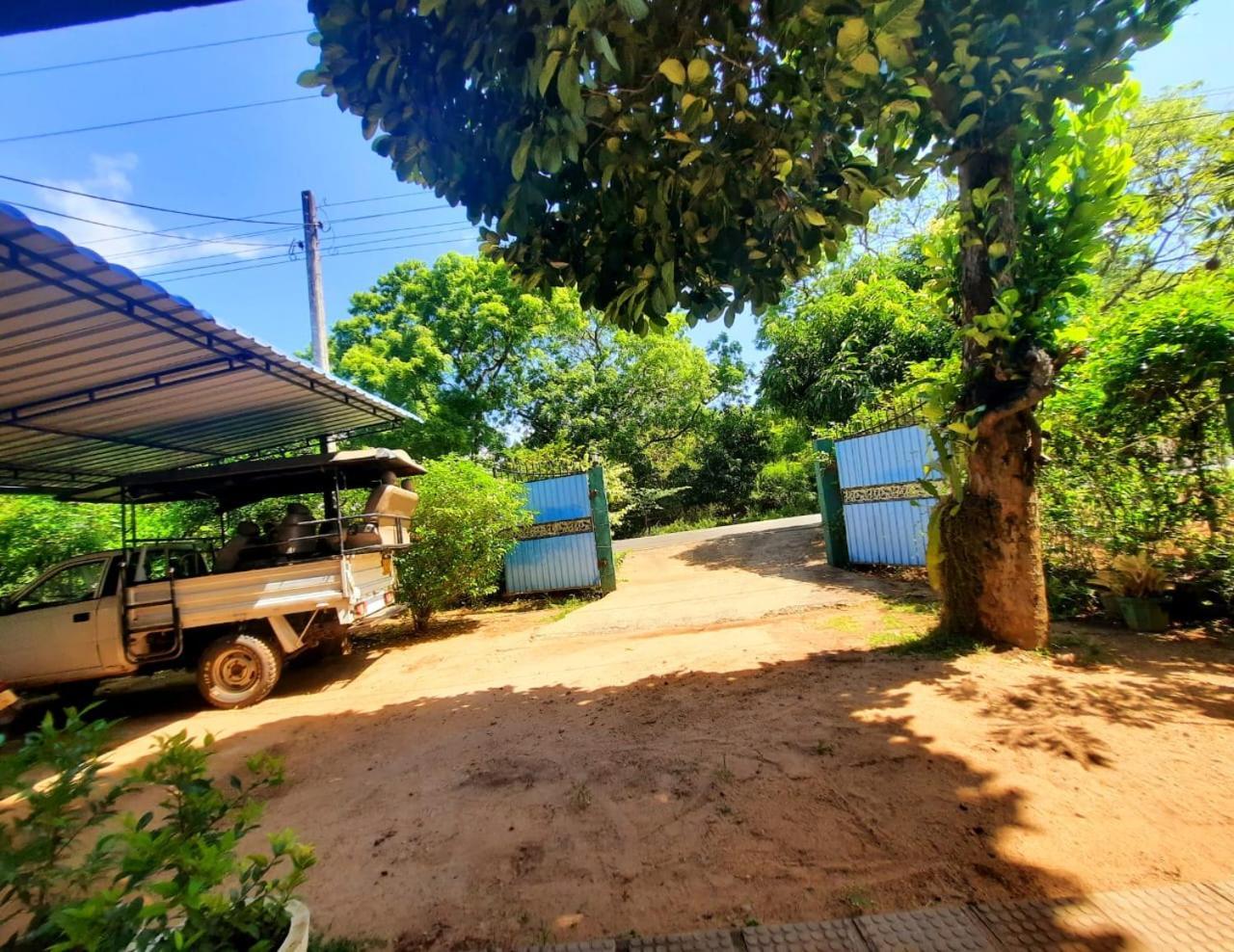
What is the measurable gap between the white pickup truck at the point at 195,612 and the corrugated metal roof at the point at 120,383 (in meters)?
0.82

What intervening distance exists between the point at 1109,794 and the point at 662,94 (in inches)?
165

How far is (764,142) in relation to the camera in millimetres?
3174

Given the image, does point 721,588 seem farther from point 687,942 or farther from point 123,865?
point 123,865

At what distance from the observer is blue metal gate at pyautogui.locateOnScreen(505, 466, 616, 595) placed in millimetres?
9016

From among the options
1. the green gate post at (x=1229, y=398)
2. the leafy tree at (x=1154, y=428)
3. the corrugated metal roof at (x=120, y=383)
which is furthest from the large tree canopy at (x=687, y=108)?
the green gate post at (x=1229, y=398)

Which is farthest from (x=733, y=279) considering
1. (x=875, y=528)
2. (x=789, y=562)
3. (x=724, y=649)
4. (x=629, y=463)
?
(x=629, y=463)

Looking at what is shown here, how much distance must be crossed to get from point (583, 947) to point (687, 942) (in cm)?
36

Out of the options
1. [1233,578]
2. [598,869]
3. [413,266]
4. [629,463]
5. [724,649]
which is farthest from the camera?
[629,463]

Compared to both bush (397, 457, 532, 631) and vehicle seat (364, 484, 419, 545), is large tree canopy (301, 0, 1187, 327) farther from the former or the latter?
bush (397, 457, 532, 631)

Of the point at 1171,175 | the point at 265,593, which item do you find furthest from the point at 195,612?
the point at 1171,175

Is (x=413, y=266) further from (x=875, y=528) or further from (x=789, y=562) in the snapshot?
(x=875, y=528)

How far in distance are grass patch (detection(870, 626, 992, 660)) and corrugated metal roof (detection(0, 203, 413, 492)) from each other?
229 inches

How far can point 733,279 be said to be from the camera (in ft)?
12.3

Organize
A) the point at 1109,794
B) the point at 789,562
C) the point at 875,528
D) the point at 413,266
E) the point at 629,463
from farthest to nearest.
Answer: the point at 629,463, the point at 413,266, the point at 789,562, the point at 875,528, the point at 1109,794
